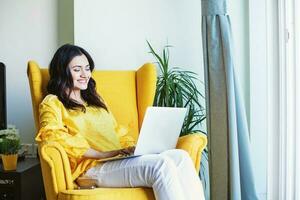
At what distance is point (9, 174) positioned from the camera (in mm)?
2318

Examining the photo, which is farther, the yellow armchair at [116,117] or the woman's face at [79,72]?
the woman's face at [79,72]

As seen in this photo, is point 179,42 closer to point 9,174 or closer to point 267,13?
point 267,13

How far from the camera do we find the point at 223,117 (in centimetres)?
251

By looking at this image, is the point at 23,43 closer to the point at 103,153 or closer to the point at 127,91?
the point at 127,91

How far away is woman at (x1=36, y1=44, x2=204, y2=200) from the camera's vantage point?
1.82m

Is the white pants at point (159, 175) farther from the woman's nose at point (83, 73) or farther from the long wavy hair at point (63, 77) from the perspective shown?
the woman's nose at point (83, 73)

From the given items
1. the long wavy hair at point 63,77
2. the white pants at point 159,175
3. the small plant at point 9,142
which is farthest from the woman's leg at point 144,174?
the small plant at point 9,142

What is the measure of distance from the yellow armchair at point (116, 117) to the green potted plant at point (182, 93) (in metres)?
0.22

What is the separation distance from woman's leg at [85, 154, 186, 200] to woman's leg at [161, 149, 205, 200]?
0.16 feet

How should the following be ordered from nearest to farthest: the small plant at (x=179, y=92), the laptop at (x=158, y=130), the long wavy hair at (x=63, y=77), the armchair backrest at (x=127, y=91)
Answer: the laptop at (x=158, y=130), the long wavy hair at (x=63, y=77), the armchair backrest at (x=127, y=91), the small plant at (x=179, y=92)

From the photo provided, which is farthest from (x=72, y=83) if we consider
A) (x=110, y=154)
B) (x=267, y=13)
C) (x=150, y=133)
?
(x=267, y=13)

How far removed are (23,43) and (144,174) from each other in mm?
1799

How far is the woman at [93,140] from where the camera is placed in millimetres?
1820

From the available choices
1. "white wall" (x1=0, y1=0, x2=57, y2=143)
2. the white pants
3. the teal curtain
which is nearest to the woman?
the white pants
